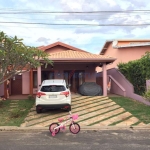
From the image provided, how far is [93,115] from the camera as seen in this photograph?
10.4 meters

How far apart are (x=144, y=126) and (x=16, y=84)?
44.6ft

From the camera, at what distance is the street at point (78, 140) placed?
589 centimetres

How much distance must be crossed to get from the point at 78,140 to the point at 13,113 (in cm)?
479

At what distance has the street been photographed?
5887mm

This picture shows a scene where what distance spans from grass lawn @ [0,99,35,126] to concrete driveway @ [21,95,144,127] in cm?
31

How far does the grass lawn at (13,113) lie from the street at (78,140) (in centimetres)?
130

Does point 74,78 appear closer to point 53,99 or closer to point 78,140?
point 53,99

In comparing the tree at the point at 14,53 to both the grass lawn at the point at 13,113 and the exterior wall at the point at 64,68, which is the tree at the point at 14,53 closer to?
the grass lawn at the point at 13,113

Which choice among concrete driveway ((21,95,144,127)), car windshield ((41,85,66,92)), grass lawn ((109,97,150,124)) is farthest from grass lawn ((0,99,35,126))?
grass lawn ((109,97,150,124))

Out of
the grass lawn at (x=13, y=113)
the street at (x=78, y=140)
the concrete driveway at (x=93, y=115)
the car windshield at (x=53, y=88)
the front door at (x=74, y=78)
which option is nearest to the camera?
the street at (x=78, y=140)

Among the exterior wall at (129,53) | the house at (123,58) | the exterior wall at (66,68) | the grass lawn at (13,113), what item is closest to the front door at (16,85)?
the exterior wall at (66,68)

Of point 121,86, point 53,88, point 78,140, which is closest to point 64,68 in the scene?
point 121,86

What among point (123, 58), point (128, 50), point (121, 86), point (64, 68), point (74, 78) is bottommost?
point (121, 86)

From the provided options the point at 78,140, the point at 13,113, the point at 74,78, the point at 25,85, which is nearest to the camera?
the point at 78,140
